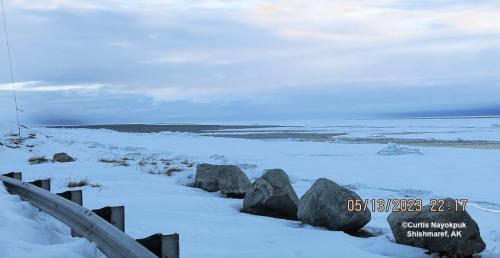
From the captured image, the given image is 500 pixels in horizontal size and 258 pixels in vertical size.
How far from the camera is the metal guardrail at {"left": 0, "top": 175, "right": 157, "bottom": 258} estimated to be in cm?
323

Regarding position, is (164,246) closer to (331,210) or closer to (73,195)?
(73,195)

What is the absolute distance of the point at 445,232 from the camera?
19.1 feet

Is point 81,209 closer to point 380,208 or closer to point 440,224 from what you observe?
point 440,224

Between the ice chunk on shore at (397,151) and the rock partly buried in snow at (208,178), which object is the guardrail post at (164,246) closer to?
the rock partly buried in snow at (208,178)

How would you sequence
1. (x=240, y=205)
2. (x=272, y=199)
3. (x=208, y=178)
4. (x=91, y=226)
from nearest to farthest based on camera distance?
(x=91, y=226) < (x=272, y=199) < (x=240, y=205) < (x=208, y=178)

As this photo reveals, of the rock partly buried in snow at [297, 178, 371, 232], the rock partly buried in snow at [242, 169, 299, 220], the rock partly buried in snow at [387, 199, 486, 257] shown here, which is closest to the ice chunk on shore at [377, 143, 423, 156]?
the rock partly buried in snow at [242, 169, 299, 220]

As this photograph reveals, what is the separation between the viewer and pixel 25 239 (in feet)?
13.8

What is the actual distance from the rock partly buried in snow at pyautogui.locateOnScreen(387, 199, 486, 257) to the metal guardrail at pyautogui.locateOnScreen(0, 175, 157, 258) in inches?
149

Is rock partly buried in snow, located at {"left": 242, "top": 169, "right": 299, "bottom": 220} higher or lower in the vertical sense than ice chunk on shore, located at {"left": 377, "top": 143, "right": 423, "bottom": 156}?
higher

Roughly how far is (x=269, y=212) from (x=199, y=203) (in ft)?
3.84

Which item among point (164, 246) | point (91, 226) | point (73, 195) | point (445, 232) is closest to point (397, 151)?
point (445, 232)

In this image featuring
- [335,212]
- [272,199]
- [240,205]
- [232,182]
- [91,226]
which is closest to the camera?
[91,226]

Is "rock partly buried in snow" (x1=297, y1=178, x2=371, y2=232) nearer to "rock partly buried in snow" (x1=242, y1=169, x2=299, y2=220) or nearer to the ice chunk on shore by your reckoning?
"rock partly buried in snow" (x1=242, y1=169, x2=299, y2=220)

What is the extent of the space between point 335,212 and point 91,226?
3.96 meters
